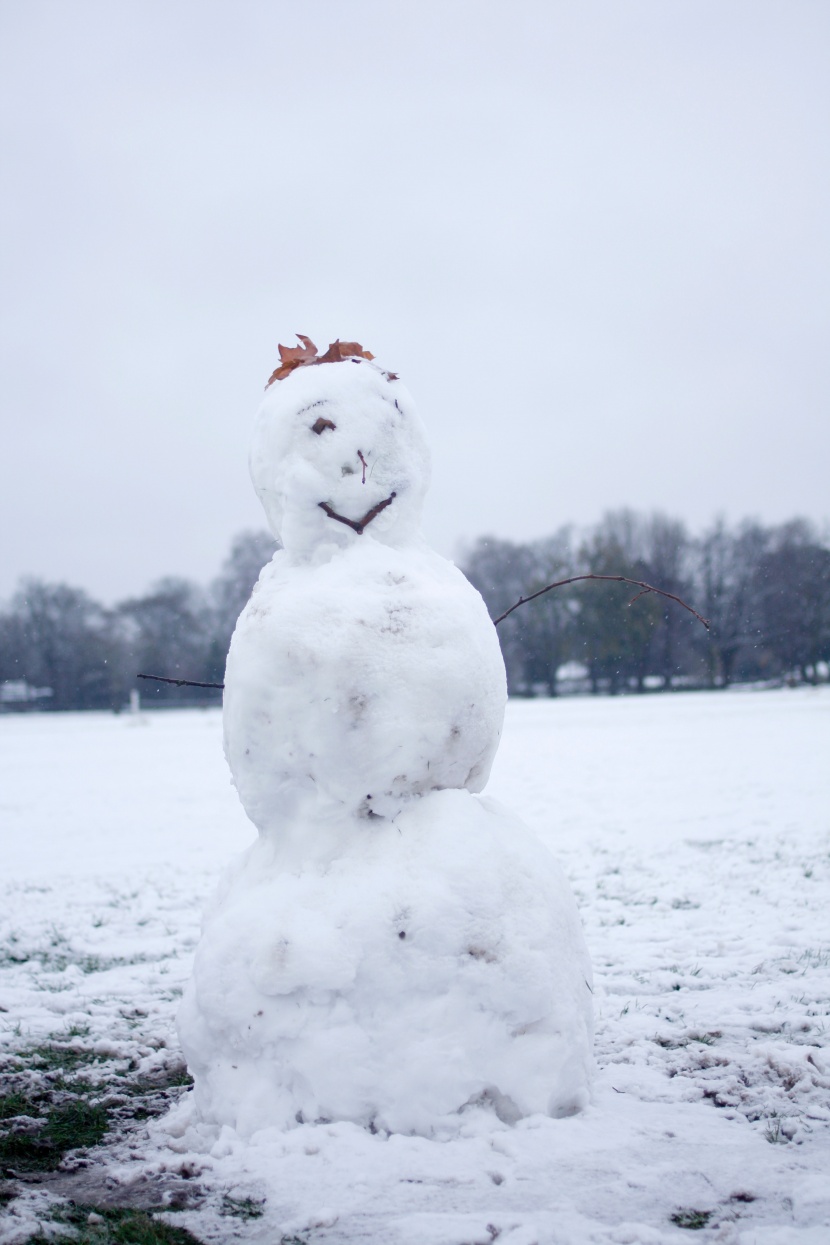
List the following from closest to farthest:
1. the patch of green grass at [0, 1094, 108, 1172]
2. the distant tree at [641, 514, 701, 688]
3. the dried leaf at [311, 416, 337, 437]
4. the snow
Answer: the patch of green grass at [0, 1094, 108, 1172] < the snow < the dried leaf at [311, 416, 337, 437] < the distant tree at [641, 514, 701, 688]

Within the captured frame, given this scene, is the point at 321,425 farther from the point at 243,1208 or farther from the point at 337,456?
the point at 243,1208

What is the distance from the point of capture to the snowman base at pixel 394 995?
295 centimetres

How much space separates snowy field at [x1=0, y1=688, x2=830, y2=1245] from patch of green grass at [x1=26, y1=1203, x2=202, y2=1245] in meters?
0.05

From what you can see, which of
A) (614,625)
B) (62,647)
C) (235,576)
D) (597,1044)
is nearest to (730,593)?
(614,625)

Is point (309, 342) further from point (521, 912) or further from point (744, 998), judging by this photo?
point (744, 998)

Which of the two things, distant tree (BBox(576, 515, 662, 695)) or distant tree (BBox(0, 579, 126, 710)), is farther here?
distant tree (BBox(0, 579, 126, 710))

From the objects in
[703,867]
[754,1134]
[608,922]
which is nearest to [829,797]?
[703,867]

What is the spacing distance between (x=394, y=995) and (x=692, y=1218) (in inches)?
40.5

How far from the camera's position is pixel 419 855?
3.21 meters

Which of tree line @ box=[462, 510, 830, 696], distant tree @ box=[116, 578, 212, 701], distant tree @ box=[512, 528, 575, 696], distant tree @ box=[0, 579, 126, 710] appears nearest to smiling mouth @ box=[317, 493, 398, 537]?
tree line @ box=[462, 510, 830, 696]

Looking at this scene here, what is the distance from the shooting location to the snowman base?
9.67ft

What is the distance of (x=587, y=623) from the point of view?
47.8 m

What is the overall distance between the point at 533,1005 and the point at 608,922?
321cm

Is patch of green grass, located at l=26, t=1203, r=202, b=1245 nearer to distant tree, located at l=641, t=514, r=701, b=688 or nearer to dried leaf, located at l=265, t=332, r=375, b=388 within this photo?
dried leaf, located at l=265, t=332, r=375, b=388
